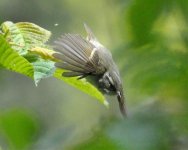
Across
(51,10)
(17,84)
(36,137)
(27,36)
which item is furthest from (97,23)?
(36,137)

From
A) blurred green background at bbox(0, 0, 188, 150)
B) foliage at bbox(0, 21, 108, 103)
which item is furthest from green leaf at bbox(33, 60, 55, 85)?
blurred green background at bbox(0, 0, 188, 150)

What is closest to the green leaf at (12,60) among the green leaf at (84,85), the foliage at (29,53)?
the foliage at (29,53)

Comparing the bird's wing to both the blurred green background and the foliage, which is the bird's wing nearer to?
the foliage

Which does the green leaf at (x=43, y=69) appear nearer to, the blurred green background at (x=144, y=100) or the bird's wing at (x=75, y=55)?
the bird's wing at (x=75, y=55)

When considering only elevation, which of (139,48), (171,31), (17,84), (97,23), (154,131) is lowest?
(154,131)

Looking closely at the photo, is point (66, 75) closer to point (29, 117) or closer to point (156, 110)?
point (29, 117)

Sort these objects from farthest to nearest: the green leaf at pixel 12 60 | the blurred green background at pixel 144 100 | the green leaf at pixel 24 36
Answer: the green leaf at pixel 24 36 < the green leaf at pixel 12 60 < the blurred green background at pixel 144 100

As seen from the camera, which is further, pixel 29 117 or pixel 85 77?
pixel 85 77
